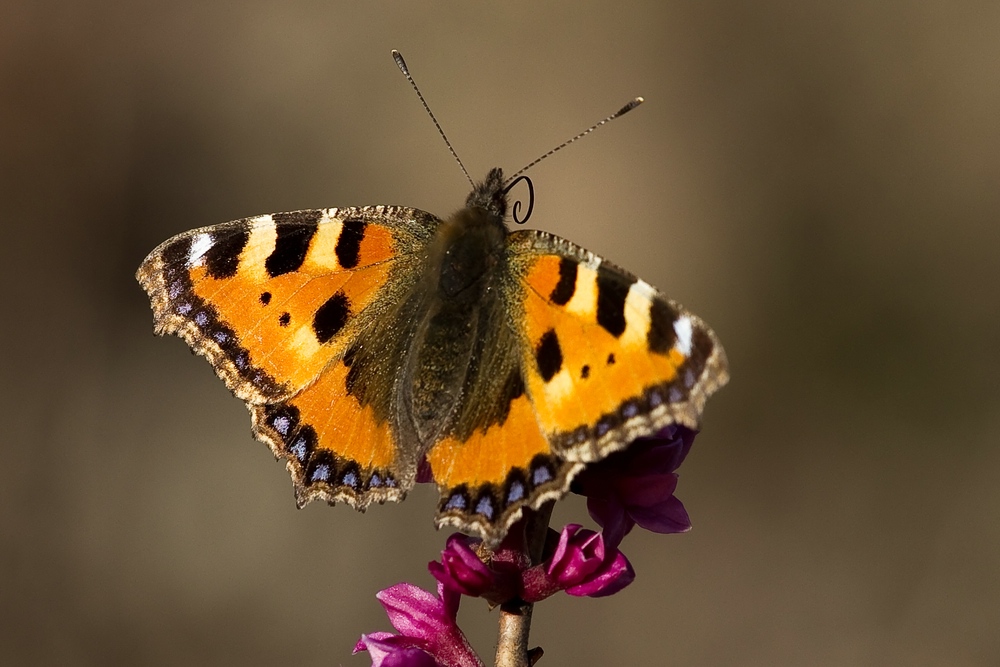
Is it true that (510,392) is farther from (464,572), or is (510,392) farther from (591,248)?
(591,248)

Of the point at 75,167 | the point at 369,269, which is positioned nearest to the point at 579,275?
the point at 369,269

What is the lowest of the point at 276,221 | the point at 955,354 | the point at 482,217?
the point at 955,354

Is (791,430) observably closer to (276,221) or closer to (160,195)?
(160,195)

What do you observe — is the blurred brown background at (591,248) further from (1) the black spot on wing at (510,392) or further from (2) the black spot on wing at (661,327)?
(2) the black spot on wing at (661,327)

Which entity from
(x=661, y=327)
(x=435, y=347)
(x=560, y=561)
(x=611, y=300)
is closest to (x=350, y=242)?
(x=435, y=347)

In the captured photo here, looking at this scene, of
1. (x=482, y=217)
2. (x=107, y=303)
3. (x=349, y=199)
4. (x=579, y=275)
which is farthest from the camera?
(x=349, y=199)

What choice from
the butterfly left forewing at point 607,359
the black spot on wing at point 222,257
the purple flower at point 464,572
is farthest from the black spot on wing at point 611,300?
the black spot on wing at point 222,257

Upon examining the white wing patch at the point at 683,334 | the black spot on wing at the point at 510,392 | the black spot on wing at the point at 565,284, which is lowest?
the white wing patch at the point at 683,334
